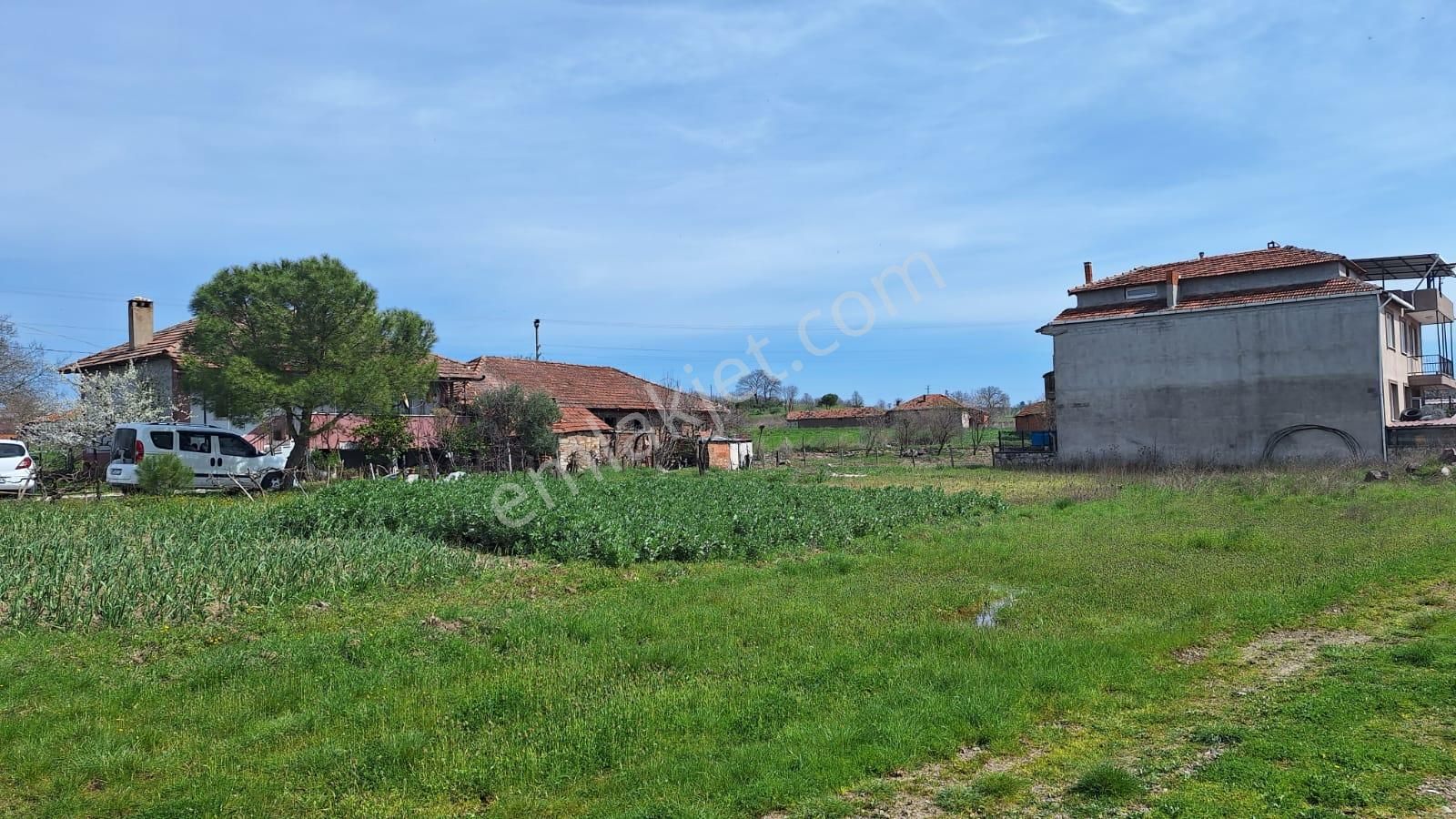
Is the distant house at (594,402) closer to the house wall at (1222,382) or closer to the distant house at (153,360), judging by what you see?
the distant house at (153,360)

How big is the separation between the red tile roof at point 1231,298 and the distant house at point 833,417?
36.0 meters

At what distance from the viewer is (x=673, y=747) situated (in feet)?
16.7

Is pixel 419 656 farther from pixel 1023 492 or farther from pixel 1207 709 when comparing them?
pixel 1023 492

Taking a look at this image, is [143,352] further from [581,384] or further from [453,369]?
[581,384]

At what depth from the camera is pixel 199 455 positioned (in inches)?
794

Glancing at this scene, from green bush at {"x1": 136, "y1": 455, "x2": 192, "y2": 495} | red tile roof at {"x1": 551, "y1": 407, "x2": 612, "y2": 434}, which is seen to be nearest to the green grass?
green bush at {"x1": 136, "y1": 455, "x2": 192, "y2": 495}

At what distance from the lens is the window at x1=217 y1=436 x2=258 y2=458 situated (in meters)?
20.7

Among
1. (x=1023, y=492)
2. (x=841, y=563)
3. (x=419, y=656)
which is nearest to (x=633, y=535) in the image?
(x=841, y=563)

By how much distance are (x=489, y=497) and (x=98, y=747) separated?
370 inches

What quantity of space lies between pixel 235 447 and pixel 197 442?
947mm

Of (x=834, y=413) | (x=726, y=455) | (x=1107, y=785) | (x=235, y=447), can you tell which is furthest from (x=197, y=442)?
(x=834, y=413)

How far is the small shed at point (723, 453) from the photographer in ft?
108

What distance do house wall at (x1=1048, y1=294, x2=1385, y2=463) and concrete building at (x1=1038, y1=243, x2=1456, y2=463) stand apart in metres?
0.04

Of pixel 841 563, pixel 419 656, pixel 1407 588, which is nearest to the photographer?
pixel 419 656
